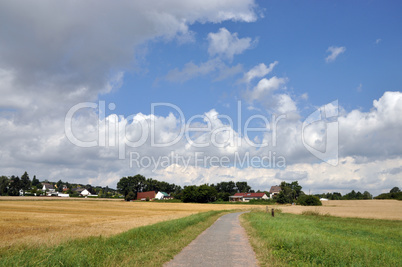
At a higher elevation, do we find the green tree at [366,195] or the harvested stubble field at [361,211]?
the harvested stubble field at [361,211]

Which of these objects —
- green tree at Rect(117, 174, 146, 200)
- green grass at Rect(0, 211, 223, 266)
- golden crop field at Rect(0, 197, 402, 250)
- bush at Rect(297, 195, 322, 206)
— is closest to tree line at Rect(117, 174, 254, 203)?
green tree at Rect(117, 174, 146, 200)

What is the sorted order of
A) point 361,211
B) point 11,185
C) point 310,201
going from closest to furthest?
point 361,211
point 310,201
point 11,185

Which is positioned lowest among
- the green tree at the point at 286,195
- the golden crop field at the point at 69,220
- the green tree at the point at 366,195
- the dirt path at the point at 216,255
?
the green tree at the point at 366,195

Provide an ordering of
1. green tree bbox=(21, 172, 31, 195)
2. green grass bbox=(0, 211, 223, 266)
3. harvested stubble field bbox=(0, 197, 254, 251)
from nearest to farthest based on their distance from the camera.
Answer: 1. green grass bbox=(0, 211, 223, 266)
2. harvested stubble field bbox=(0, 197, 254, 251)
3. green tree bbox=(21, 172, 31, 195)

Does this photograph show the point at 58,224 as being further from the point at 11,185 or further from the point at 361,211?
the point at 11,185

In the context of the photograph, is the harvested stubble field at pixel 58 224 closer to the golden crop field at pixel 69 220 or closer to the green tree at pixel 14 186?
the golden crop field at pixel 69 220

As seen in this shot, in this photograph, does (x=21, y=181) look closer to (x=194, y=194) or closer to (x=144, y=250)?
(x=194, y=194)

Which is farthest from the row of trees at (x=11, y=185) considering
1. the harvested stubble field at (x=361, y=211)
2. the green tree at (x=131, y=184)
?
the harvested stubble field at (x=361, y=211)

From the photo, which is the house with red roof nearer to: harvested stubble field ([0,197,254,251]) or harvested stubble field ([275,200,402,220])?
harvested stubble field ([275,200,402,220])

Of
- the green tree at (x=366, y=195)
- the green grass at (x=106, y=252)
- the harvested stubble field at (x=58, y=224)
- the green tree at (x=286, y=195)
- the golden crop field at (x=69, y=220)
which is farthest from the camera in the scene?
the green tree at (x=366, y=195)

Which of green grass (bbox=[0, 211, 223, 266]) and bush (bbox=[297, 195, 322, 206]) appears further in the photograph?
bush (bbox=[297, 195, 322, 206])

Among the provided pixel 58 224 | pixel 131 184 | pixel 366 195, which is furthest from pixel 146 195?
pixel 58 224

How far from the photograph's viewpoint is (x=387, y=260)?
11.6 meters

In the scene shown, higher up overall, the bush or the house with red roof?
the bush
